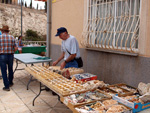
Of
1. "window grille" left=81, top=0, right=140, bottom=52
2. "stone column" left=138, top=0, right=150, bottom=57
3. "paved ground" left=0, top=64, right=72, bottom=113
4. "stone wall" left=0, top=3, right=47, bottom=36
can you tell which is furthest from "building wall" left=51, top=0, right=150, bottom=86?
"stone wall" left=0, top=3, right=47, bottom=36

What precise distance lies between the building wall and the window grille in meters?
0.20

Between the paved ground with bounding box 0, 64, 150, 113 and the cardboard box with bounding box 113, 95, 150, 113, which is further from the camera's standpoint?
the paved ground with bounding box 0, 64, 150, 113

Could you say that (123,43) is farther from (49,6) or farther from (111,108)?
(49,6)

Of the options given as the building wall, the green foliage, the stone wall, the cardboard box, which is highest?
the stone wall

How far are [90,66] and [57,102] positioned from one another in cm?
162

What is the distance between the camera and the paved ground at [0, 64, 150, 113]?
4.07 m

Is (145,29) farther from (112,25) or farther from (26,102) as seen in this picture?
(26,102)

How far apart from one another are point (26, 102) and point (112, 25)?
289 cm

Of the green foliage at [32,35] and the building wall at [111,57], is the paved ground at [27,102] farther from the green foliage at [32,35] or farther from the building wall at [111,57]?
the green foliage at [32,35]

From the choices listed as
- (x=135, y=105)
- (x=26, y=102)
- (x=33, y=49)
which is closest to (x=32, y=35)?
(x=33, y=49)

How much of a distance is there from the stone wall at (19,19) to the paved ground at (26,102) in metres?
28.2

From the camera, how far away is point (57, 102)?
14.9 feet

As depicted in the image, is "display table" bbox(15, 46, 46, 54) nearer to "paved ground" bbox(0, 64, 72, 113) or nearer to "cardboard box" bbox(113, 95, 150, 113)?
"paved ground" bbox(0, 64, 72, 113)

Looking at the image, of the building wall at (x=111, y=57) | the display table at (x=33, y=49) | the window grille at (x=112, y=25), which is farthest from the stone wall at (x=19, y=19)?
the window grille at (x=112, y=25)
